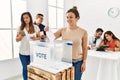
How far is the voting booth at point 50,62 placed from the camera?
136 cm

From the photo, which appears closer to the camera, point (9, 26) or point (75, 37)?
point (75, 37)

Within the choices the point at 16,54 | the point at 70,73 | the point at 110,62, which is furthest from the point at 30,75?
the point at 16,54

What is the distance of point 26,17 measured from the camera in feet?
7.87

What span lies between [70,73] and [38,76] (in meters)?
0.30

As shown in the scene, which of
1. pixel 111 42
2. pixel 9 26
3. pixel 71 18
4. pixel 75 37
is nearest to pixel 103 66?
pixel 111 42

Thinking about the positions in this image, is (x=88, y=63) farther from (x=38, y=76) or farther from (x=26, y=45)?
(x=38, y=76)

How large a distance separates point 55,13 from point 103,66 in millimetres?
2823

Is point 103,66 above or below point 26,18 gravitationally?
below

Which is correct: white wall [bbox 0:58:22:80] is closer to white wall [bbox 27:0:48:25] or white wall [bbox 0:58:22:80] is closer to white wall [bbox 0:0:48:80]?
→ white wall [bbox 0:0:48:80]

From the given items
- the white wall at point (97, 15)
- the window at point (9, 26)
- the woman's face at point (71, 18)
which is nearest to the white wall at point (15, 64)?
the window at point (9, 26)

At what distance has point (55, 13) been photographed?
493 cm

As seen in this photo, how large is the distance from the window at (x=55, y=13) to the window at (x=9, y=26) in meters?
1.27

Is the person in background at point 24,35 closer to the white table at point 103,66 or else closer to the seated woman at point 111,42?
the white table at point 103,66

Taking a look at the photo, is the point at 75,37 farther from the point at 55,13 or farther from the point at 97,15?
the point at 97,15
